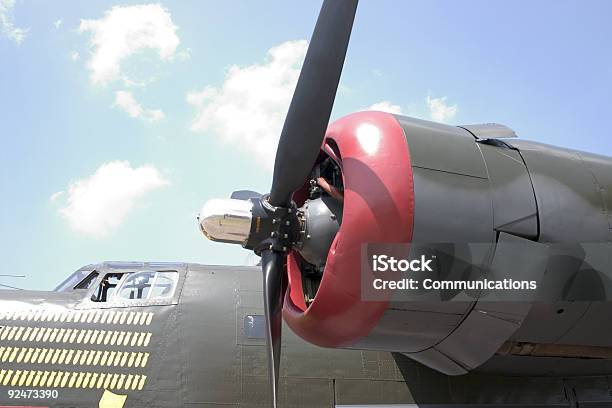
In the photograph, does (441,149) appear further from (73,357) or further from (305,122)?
(73,357)

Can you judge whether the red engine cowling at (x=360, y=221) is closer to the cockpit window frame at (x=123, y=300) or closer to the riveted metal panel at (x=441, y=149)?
the riveted metal panel at (x=441, y=149)

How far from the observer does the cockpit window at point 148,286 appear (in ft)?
25.5

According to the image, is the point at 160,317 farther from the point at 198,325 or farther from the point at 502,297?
the point at 502,297

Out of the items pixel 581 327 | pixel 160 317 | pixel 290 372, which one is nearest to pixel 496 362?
pixel 581 327

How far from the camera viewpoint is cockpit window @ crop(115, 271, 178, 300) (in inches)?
305

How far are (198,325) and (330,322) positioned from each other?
2266 mm

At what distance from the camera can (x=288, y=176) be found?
6195mm

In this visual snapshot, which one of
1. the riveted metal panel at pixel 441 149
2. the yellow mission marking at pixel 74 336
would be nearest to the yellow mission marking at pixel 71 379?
the yellow mission marking at pixel 74 336

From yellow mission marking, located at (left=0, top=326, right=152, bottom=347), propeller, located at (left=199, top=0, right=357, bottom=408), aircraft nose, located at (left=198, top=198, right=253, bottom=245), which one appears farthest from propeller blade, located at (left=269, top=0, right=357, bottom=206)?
yellow mission marking, located at (left=0, top=326, right=152, bottom=347)

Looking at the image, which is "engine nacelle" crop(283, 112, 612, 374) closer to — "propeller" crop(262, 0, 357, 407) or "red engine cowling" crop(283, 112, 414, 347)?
"red engine cowling" crop(283, 112, 414, 347)

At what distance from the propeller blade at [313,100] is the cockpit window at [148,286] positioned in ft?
7.73

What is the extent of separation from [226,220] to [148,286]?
2415 mm

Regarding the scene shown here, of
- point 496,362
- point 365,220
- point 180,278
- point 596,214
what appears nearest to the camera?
point 365,220

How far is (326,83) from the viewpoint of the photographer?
5762 millimetres
